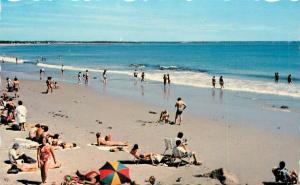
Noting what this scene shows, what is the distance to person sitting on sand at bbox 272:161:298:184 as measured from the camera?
12.3 metres

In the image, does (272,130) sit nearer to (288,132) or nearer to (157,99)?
(288,132)

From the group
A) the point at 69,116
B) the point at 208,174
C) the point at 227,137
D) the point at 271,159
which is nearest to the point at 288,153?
the point at 271,159

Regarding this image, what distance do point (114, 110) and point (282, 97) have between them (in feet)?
47.8

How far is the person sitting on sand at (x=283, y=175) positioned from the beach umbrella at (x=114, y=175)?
4.33m

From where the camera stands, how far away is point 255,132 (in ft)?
63.4

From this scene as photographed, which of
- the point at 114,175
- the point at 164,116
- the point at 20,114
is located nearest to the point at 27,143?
the point at 20,114

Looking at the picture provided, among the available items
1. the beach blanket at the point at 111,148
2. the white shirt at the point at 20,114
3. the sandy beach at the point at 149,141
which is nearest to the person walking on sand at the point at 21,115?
the white shirt at the point at 20,114

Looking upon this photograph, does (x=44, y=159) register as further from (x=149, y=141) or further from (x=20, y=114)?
(x=20, y=114)

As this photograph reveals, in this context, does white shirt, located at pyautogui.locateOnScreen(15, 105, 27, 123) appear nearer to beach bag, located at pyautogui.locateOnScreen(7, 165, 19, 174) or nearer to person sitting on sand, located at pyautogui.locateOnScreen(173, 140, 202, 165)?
beach bag, located at pyautogui.locateOnScreen(7, 165, 19, 174)

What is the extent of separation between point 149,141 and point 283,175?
6.49 metres

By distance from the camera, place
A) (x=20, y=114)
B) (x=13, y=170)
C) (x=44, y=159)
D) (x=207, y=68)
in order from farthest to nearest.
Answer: (x=207, y=68) → (x=20, y=114) → (x=13, y=170) → (x=44, y=159)

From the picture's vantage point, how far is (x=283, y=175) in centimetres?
1231

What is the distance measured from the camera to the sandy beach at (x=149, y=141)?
13.3 metres

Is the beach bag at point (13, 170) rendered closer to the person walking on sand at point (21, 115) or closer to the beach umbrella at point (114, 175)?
the beach umbrella at point (114, 175)
